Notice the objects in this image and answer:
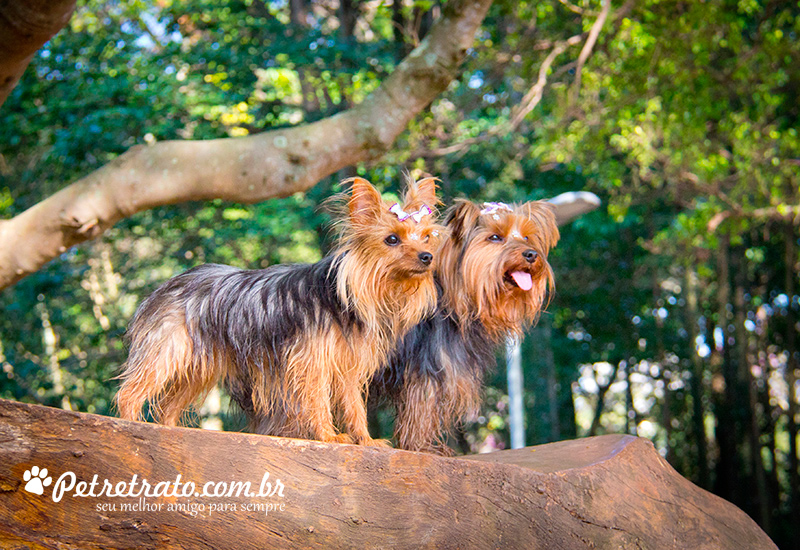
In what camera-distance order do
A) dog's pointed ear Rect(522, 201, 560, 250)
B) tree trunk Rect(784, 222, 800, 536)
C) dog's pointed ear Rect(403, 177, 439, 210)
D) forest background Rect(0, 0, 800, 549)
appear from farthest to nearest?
tree trunk Rect(784, 222, 800, 536) → forest background Rect(0, 0, 800, 549) → dog's pointed ear Rect(522, 201, 560, 250) → dog's pointed ear Rect(403, 177, 439, 210)

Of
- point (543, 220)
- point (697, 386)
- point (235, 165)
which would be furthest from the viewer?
point (697, 386)

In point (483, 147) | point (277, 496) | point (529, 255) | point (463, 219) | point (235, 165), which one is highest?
point (483, 147)

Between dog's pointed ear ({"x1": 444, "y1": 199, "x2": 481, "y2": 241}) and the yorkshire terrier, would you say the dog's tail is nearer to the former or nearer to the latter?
the yorkshire terrier

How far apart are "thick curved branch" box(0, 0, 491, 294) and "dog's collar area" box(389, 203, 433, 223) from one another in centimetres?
170

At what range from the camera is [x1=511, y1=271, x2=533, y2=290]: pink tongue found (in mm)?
4133

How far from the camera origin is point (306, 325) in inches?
142

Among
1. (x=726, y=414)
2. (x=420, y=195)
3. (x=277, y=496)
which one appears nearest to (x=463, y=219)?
(x=420, y=195)

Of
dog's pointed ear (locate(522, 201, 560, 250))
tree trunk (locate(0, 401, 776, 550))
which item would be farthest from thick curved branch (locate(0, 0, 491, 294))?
tree trunk (locate(0, 401, 776, 550))

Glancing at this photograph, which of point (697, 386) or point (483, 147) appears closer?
point (483, 147)

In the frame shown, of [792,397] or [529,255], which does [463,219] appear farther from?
[792,397]

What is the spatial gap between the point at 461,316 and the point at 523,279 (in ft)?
1.36

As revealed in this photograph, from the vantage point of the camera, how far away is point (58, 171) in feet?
34.3

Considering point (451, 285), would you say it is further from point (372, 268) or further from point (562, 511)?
point (562, 511)

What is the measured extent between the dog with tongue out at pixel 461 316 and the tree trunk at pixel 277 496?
0.66m
